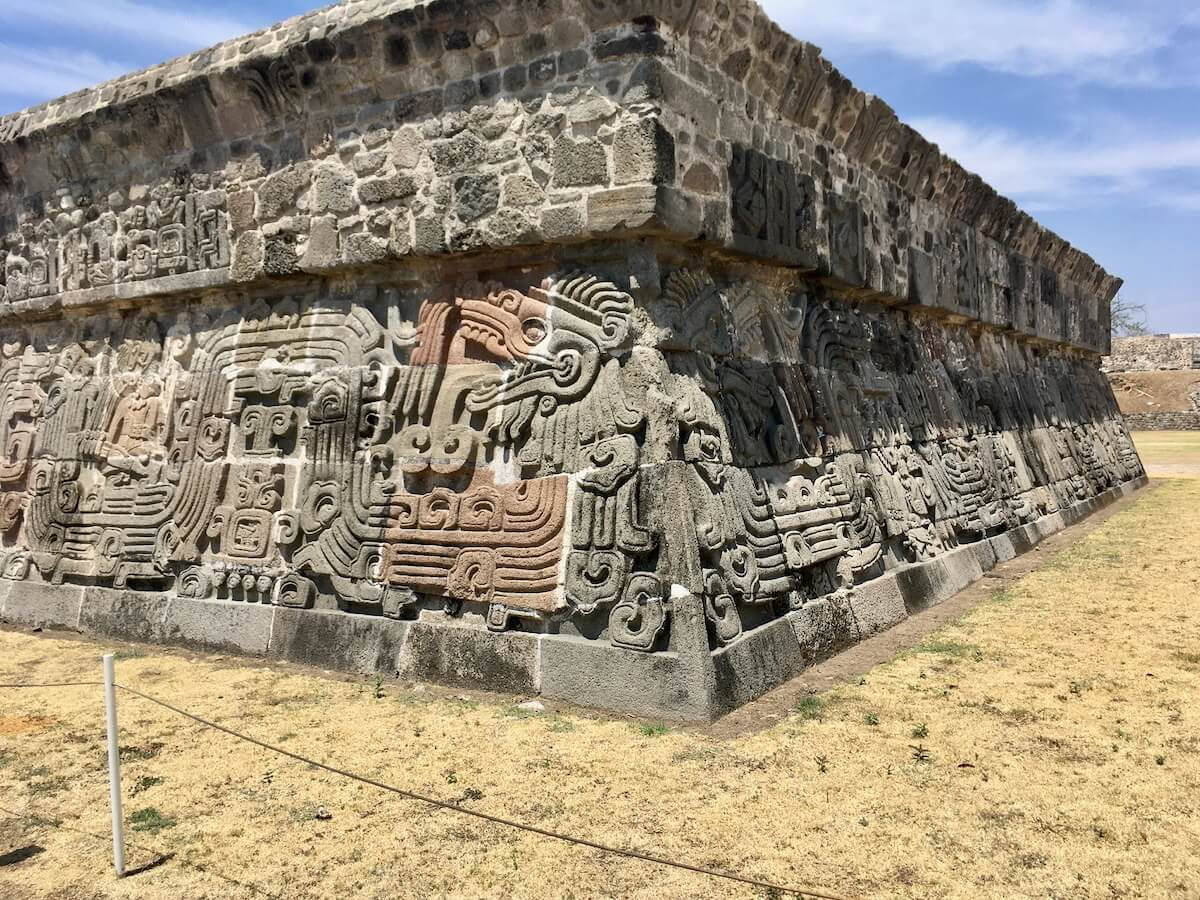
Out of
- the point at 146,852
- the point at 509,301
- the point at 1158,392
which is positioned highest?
the point at 1158,392

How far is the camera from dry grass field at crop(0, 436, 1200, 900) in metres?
2.76

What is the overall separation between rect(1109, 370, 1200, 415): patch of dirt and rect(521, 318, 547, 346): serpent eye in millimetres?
30793

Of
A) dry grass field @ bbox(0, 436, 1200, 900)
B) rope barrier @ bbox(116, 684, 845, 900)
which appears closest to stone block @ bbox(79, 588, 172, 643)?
dry grass field @ bbox(0, 436, 1200, 900)

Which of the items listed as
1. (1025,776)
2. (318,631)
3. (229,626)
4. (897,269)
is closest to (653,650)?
(1025,776)

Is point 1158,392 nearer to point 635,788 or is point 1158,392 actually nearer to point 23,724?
point 635,788

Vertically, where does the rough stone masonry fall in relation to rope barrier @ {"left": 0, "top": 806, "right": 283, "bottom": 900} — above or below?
above

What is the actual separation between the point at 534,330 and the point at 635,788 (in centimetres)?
226

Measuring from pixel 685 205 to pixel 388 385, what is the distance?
72.3 inches

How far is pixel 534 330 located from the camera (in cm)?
473

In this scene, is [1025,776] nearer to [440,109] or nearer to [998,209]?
[440,109]

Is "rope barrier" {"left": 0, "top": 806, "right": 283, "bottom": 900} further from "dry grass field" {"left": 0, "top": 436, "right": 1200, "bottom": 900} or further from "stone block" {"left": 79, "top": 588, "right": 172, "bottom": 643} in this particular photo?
"stone block" {"left": 79, "top": 588, "right": 172, "bottom": 643}

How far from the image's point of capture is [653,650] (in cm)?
409

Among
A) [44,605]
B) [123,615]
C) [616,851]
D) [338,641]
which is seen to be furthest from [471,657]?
[44,605]

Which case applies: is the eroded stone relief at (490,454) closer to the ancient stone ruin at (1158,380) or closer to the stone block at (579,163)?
the stone block at (579,163)
